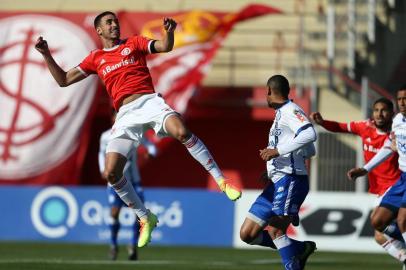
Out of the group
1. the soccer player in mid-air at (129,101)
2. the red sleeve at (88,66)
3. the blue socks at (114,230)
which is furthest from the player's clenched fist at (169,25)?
the blue socks at (114,230)

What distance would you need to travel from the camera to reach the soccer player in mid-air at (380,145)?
14414mm

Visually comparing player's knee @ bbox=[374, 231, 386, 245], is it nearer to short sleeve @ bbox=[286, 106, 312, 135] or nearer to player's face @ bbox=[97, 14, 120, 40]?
short sleeve @ bbox=[286, 106, 312, 135]

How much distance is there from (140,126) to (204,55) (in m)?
13.5

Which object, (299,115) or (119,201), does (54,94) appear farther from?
(299,115)

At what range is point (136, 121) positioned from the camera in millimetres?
12328

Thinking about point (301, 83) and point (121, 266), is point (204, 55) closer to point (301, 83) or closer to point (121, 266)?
point (301, 83)

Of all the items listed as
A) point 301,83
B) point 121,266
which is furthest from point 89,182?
point 121,266

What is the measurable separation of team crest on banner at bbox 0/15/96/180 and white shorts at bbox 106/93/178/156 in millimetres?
13002

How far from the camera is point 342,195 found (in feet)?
70.7

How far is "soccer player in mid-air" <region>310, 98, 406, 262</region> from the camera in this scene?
567 inches

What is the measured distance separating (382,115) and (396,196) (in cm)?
132

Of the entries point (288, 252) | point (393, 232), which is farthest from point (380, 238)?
point (288, 252)

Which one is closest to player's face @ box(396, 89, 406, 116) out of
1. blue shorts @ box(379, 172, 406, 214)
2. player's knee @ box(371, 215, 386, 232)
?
blue shorts @ box(379, 172, 406, 214)

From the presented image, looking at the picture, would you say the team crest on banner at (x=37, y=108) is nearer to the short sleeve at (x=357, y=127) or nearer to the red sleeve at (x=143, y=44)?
the short sleeve at (x=357, y=127)
